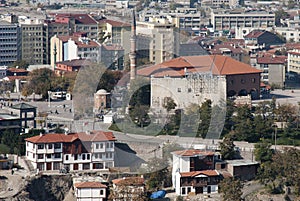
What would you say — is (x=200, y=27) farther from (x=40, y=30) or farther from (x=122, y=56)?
(x=122, y=56)

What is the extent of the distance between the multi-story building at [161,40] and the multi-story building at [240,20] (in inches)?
316

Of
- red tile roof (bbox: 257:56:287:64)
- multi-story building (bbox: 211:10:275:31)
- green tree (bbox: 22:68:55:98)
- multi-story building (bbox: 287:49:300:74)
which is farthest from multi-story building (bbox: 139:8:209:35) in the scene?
green tree (bbox: 22:68:55:98)

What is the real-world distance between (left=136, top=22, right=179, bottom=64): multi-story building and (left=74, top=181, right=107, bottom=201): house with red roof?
691 cm

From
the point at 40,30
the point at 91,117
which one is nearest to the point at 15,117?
the point at 91,117

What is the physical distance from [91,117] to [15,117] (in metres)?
1.23

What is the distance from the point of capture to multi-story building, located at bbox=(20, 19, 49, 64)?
74.2 ft

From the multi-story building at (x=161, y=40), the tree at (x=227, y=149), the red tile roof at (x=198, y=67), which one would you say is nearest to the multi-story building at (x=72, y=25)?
the multi-story building at (x=161, y=40)

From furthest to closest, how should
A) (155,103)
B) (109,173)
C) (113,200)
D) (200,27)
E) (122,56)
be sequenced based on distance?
(200,27)
(122,56)
(155,103)
(109,173)
(113,200)

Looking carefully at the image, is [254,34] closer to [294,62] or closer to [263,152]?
[294,62]

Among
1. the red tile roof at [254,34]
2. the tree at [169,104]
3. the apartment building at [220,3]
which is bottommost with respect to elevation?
the tree at [169,104]

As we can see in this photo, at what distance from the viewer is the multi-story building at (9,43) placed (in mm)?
22422

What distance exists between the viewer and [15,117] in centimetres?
1468

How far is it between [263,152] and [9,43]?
399 inches

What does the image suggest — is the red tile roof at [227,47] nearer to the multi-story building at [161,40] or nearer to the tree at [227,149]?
the multi-story building at [161,40]
